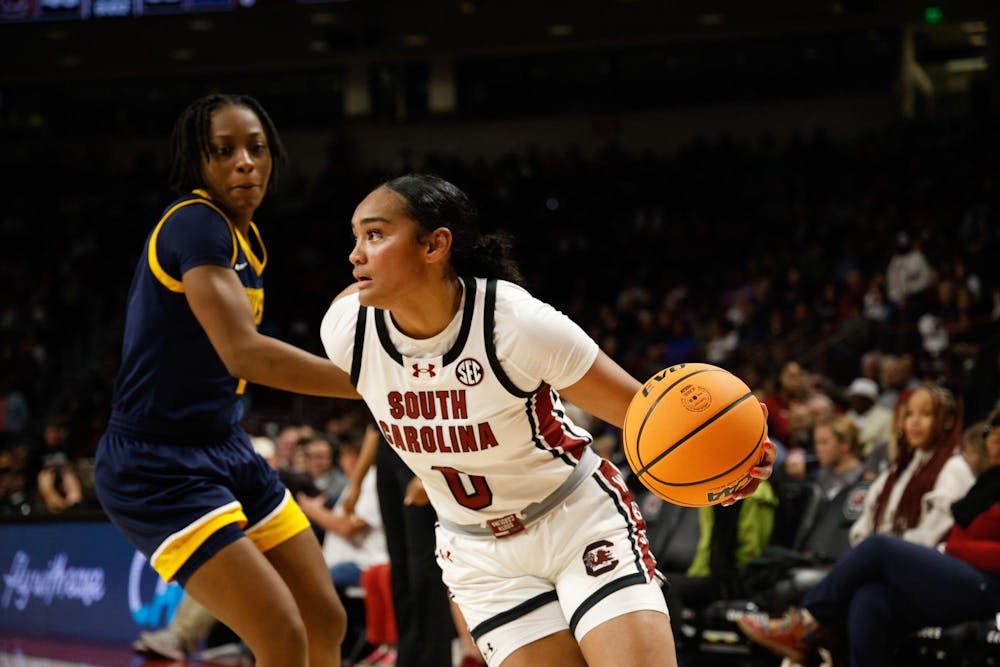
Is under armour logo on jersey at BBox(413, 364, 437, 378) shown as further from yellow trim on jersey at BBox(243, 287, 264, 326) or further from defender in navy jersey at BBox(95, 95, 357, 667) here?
yellow trim on jersey at BBox(243, 287, 264, 326)

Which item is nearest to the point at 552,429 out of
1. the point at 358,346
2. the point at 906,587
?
the point at 358,346

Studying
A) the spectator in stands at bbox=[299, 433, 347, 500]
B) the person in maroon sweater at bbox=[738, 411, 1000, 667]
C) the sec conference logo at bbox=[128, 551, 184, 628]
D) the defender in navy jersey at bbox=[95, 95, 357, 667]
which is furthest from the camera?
the spectator in stands at bbox=[299, 433, 347, 500]

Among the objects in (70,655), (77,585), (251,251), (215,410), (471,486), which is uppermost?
(251,251)

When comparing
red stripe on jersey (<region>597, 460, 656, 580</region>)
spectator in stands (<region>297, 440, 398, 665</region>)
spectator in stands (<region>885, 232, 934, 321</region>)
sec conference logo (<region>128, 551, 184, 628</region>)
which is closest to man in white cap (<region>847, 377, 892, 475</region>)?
spectator in stands (<region>885, 232, 934, 321</region>)

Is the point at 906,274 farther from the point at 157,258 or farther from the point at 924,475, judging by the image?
the point at 157,258

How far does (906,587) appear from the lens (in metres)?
5.07

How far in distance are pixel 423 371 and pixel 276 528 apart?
827mm

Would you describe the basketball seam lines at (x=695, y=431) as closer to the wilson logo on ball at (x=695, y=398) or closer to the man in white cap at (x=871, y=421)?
the wilson logo on ball at (x=695, y=398)

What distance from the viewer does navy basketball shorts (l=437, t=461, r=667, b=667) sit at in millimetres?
2893

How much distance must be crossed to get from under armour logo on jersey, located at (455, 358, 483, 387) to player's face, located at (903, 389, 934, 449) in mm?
3450

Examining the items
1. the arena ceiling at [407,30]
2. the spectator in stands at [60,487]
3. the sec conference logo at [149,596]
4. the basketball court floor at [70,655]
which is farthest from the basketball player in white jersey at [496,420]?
the arena ceiling at [407,30]

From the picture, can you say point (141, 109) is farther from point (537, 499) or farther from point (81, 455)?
point (537, 499)

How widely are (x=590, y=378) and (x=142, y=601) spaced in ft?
20.1

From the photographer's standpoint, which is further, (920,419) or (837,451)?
(837,451)
